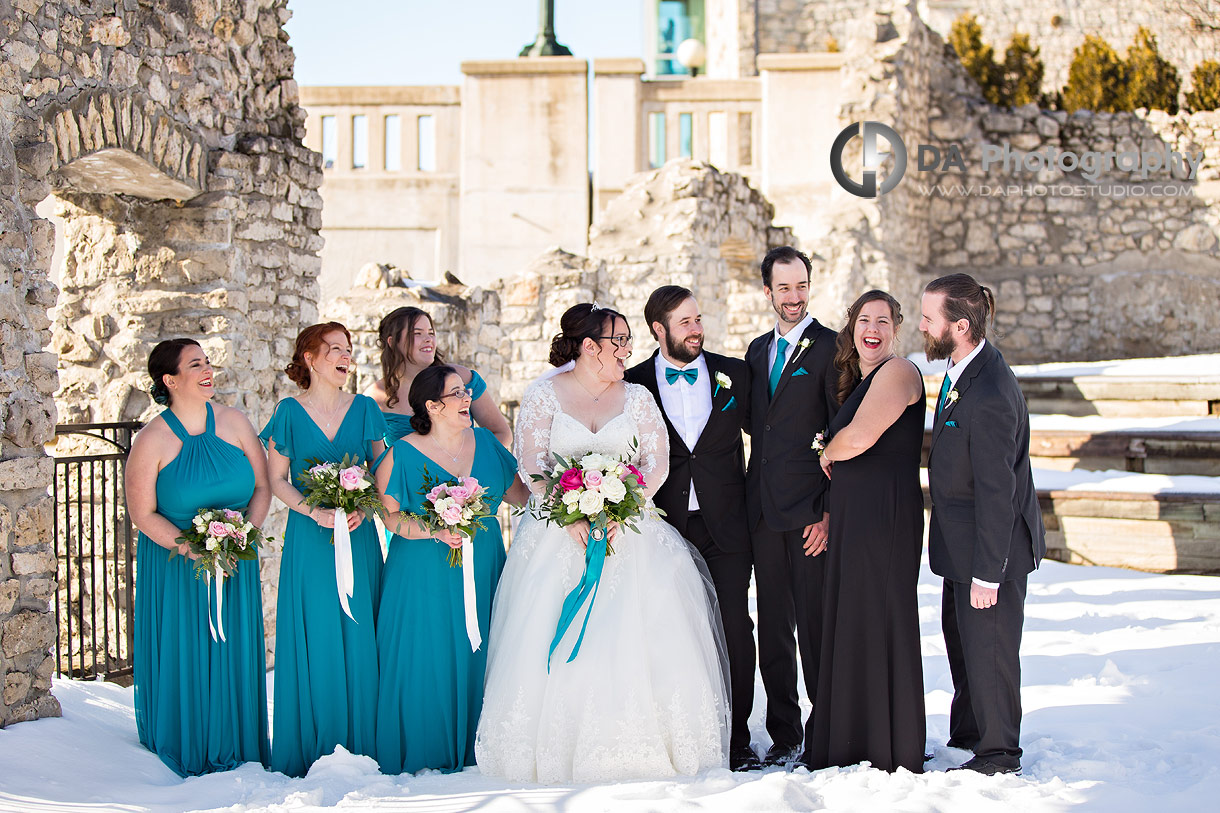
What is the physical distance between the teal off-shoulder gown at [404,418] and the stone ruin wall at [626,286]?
282 cm

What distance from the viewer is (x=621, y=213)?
34.5ft

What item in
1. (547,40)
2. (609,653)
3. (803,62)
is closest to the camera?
(609,653)

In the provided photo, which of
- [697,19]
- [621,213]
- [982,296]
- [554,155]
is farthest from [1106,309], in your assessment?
[697,19]

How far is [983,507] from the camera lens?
343cm

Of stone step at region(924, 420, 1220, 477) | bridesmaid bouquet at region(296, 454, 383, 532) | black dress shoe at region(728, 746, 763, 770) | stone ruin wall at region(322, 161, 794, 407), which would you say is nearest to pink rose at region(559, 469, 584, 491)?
bridesmaid bouquet at region(296, 454, 383, 532)

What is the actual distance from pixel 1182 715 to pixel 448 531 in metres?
3.02

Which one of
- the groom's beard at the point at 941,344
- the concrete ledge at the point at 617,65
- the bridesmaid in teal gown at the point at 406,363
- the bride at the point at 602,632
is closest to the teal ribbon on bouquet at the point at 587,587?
the bride at the point at 602,632

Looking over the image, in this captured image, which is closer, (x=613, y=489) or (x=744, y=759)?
(x=613, y=489)

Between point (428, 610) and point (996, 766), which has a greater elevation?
point (428, 610)

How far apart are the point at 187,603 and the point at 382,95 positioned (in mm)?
13902

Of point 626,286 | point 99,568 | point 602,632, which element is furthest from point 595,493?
point 626,286

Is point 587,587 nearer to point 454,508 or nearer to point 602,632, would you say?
point 602,632

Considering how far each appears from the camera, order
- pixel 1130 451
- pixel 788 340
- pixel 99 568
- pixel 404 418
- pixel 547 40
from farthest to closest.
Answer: pixel 547 40
pixel 1130 451
pixel 99 568
pixel 404 418
pixel 788 340

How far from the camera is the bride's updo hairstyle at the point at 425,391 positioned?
3961 mm
